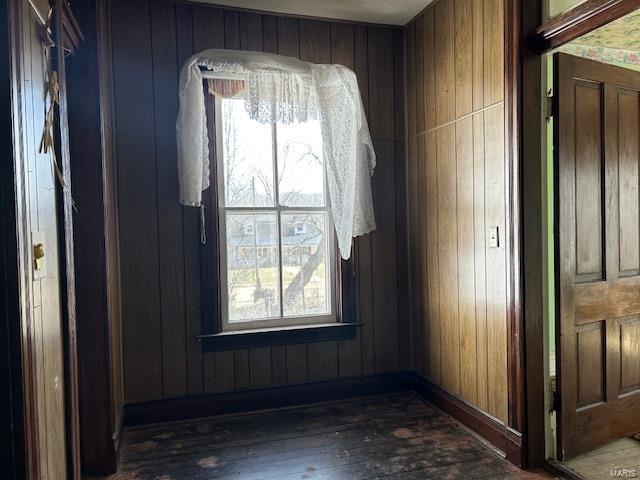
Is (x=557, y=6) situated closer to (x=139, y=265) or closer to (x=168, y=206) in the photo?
(x=168, y=206)

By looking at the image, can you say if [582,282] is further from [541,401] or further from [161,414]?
[161,414]

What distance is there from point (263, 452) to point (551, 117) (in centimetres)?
234

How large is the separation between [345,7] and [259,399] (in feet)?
8.81

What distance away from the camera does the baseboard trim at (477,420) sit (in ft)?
7.61

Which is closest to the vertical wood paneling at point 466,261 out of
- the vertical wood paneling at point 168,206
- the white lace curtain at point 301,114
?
the white lace curtain at point 301,114

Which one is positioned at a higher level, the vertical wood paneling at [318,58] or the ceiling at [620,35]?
the ceiling at [620,35]

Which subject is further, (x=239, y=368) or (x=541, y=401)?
(x=239, y=368)

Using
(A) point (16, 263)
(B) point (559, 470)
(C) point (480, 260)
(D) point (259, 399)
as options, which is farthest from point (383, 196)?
(A) point (16, 263)

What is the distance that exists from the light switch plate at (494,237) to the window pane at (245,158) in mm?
1452

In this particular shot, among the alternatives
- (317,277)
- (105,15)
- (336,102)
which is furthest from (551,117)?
(105,15)

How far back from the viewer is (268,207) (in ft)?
10.3

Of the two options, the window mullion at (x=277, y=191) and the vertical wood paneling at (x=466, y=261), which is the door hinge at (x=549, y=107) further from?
the window mullion at (x=277, y=191)

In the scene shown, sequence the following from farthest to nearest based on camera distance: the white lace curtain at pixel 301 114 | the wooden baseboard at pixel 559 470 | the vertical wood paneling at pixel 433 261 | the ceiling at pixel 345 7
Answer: the vertical wood paneling at pixel 433 261
the ceiling at pixel 345 7
the white lace curtain at pixel 301 114
the wooden baseboard at pixel 559 470

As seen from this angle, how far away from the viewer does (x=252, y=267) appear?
310 centimetres
